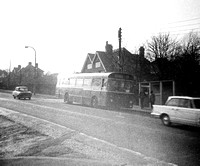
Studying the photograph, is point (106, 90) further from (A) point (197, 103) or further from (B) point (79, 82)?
(A) point (197, 103)

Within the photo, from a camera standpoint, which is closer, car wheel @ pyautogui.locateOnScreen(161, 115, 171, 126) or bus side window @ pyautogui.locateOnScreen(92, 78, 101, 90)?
car wheel @ pyautogui.locateOnScreen(161, 115, 171, 126)

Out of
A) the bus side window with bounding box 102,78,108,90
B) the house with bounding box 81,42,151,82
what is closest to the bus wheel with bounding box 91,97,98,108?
the bus side window with bounding box 102,78,108,90

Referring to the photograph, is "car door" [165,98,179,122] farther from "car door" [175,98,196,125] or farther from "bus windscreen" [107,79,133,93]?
"bus windscreen" [107,79,133,93]

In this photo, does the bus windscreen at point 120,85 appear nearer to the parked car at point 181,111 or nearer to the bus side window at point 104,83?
the bus side window at point 104,83

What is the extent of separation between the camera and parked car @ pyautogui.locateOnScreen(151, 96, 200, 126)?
8.59 metres

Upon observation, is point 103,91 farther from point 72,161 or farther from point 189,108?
point 72,161

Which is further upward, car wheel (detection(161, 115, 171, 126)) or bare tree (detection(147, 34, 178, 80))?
bare tree (detection(147, 34, 178, 80))

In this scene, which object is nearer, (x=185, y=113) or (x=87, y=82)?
(x=185, y=113)

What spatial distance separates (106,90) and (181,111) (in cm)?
812

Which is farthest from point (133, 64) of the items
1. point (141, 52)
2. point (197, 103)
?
point (197, 103)

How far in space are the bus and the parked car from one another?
20.7 feet

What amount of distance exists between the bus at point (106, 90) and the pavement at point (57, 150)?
8.68 meters

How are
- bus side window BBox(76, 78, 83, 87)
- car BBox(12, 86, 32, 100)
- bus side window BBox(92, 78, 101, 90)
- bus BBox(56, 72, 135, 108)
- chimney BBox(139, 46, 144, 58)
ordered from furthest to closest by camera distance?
1. chimney BBox(139, 46, 144, 58)
2. car BBox(12, 86, 32, 100)
3. bus side window BBox(76, 78, 83, 87)
4. bus side window BBox(92, 78, 101, 90)
5. bus BBox(56, 72, 135, 108)

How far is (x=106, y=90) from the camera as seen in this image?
652 inches
